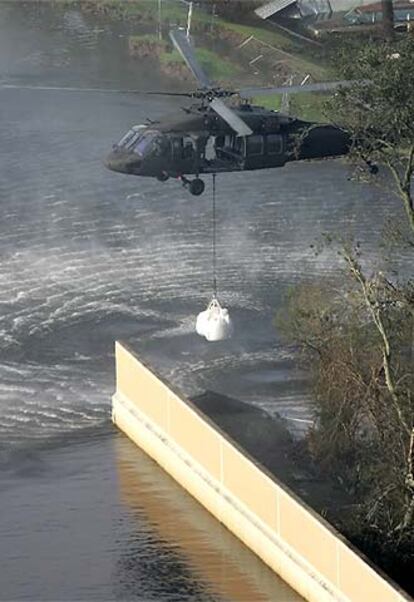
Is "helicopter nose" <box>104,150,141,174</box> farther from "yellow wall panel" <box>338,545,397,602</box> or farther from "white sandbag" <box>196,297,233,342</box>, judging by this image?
"yellow wall panel" <box>338,545,397,602</box>

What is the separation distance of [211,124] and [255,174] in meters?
20.9

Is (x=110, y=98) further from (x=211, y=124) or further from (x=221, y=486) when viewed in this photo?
(x=221, y=486)

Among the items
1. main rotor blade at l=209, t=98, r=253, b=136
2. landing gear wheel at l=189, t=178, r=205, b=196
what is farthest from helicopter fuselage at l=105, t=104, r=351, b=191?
main rotor blade at l=209, t=98, r=253, b=136

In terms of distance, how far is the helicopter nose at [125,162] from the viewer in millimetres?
42625

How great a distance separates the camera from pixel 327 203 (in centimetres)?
5903

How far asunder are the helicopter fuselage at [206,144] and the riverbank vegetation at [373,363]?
13.3 ft

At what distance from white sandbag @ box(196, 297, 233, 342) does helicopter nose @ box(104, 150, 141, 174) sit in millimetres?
3425

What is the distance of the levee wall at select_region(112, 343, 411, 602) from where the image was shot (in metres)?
29.7

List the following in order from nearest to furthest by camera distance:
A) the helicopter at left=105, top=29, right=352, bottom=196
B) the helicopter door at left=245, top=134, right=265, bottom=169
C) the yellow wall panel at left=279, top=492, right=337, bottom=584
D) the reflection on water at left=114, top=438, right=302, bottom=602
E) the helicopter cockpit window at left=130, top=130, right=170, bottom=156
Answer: the yellow wall panel at left=279, top=492, right=337, bottom=584 < the reflection on water at left=114, top=438, right=302, bottom=602 < the helicopter at left=105, top=29, right=352, bottom=196 < the helicopter door at left=245, top=134, right=265, bottom=169 < the helicopter cockpit window at left=130, top=130, right=170, bottom=156

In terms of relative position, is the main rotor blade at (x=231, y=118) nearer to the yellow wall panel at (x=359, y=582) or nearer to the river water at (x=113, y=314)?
the river water at (x=113, y=314)

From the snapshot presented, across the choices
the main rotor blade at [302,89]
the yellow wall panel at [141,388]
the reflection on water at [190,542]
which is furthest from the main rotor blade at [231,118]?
the reflection on water at [190,542]

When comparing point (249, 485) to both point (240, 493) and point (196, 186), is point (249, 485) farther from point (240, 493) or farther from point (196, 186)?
point (196, 186)

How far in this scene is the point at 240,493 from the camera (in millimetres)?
33781

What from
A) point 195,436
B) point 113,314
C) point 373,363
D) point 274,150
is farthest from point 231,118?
point 113,314
